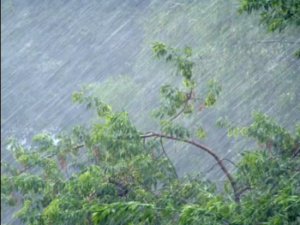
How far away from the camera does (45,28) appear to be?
18.7 m

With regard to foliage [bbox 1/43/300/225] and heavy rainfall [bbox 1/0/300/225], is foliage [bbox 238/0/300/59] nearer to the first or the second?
heavy rainfall [bbox 1/0/300/225]

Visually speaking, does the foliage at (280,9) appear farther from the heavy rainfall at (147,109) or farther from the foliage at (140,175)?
the foliage at (140,175)

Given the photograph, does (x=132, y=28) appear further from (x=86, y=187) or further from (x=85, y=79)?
(x=86, y=187)

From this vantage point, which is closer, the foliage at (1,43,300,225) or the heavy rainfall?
the foliage at (1,43,300,225)

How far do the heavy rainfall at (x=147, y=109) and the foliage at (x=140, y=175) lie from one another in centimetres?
1

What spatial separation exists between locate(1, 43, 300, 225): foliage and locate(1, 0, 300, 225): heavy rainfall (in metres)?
0.01

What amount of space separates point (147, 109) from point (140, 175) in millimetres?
7948

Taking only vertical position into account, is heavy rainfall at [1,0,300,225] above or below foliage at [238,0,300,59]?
below

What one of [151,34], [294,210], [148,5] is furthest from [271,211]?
[148,5]

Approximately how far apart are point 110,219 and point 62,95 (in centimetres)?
1316

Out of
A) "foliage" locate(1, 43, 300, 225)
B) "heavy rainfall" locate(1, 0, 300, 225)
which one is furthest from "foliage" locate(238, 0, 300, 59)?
"foliage" locate(1, 43, 300, 225)

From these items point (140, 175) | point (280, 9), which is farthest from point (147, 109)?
point (280, 9)

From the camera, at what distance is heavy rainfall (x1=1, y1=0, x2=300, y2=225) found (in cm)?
583

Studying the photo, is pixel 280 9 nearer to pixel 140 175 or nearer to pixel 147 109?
pixel 140 175
